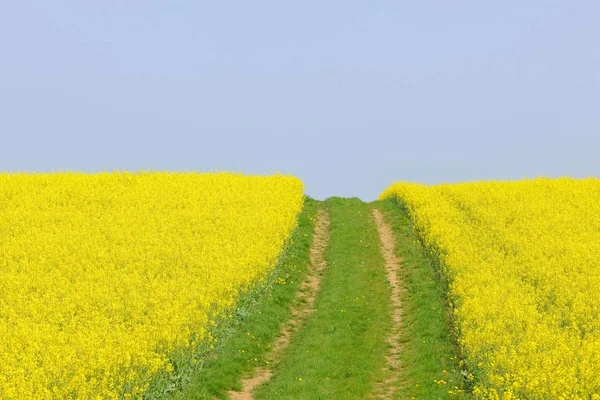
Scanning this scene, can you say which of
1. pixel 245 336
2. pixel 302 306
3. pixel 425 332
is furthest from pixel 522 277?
pixel 245 336

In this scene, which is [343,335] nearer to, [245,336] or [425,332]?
[425,332]

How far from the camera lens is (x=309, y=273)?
31.3m

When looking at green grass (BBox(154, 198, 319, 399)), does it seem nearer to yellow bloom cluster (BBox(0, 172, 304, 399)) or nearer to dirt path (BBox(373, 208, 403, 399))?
yellow bloom cluster (BBox(0, 172, 304, 399))

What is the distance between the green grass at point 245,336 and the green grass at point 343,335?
102 centimetres

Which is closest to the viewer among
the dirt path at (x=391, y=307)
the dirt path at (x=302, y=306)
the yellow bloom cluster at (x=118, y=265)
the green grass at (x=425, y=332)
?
the yellow bloom cluster at (x=118, y=265)

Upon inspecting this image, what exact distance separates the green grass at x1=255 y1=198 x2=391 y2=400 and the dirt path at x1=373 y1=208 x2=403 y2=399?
0.28m

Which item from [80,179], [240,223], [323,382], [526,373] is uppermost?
[80,179]

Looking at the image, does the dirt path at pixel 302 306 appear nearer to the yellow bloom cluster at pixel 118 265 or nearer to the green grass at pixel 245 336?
the green grass at pixel 245 336

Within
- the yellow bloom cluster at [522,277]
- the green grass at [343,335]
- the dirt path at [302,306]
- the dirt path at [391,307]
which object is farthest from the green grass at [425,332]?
the dirt path at [302,306]

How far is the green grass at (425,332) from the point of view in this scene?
19.0 m

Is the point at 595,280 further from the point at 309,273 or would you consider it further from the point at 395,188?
the point at 395,188

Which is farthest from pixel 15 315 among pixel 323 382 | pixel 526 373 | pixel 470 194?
pixel 470 194

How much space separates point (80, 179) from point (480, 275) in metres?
29.3

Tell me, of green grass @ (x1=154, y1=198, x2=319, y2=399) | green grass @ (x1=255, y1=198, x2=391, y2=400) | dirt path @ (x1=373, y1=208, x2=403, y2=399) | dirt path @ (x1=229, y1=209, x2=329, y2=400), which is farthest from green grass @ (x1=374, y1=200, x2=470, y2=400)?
green grass @ (x1=154, y1=198, x2=319, y2=399)
